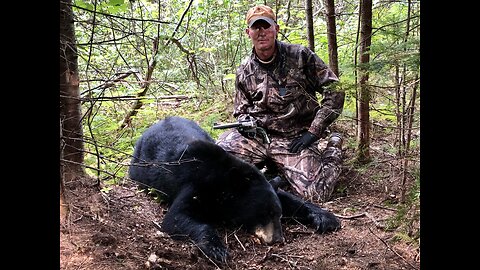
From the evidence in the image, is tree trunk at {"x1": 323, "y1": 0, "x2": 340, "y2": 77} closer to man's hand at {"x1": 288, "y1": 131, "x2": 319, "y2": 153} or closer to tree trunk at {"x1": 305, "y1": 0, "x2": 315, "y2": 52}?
tree trunk at {"x1": 305, "y1": 0, "x2": 315, "y2": 52}

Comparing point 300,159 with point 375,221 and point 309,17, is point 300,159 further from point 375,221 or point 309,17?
point 309,17

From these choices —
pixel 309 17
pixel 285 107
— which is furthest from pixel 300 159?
pixel 309 17

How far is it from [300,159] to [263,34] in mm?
1869

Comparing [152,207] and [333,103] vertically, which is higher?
[333,103]

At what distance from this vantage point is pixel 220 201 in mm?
4719

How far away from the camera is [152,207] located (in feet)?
16.7

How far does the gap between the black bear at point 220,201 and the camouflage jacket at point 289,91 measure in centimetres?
151

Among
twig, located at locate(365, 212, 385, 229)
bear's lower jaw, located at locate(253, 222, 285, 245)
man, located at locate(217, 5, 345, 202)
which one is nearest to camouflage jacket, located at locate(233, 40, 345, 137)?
man, located at locate(217, 5, 345, 202)

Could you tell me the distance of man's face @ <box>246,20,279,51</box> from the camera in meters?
6.19

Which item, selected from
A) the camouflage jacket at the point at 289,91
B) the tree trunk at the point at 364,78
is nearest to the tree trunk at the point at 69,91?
the camouflage jacket at the point at 289,91

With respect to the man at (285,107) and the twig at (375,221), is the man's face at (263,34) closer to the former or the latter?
the man at (285,107)

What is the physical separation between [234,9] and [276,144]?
569 cm
